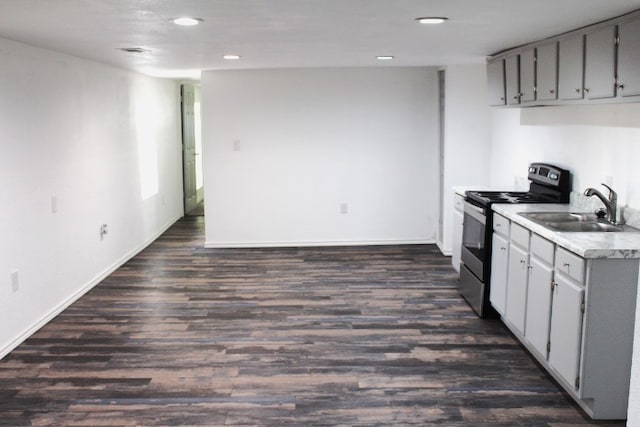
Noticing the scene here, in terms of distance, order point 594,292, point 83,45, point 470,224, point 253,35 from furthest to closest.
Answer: point 470,224
point 83,45
point 253,35
point 594,292

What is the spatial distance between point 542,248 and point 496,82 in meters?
2.06

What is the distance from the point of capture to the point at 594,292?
10.2ft

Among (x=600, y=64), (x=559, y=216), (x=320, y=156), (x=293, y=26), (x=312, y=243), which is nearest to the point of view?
(x=600, y=64)

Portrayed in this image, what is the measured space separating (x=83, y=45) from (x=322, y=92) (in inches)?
127

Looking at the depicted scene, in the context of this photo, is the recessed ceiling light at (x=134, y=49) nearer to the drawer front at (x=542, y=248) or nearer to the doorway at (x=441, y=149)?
the drawer front at (x=542, y=248)

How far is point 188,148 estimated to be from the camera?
384 inches

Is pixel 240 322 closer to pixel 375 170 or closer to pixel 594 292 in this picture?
pixel 594 292

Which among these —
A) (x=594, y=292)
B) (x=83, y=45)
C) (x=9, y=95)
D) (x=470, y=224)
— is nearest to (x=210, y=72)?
(x=83, y=45)

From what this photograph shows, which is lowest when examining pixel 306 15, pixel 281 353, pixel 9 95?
pixel 281 353

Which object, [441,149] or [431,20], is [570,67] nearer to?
[431,20]

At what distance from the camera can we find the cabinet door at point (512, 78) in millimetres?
4742

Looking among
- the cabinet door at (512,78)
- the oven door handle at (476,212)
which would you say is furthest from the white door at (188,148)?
the cabinet door at (512,78)

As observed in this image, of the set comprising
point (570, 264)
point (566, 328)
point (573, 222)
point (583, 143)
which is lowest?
point (566, 328)

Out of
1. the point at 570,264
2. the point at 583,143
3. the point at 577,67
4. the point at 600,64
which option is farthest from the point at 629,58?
the point at 583,143
